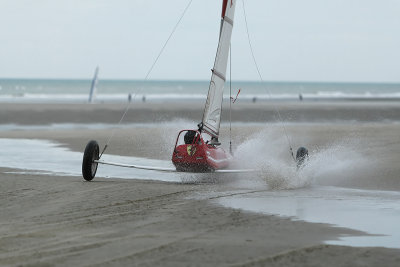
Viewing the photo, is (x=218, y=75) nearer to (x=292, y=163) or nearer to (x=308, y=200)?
(x=292, y=163)

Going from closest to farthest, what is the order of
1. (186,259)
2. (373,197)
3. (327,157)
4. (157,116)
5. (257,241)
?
(186,259)
(257,241)
(373,197)
(327,157)
(157,116)

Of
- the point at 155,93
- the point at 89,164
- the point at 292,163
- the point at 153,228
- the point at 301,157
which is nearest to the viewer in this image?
the point at 153,228

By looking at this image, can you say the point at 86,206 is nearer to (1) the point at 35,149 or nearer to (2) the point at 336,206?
(2) the point at 336,206

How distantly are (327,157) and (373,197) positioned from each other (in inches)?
185

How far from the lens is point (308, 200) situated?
11.5 m

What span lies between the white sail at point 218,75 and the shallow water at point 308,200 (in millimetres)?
1793

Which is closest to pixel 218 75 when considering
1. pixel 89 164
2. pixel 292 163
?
pixel 292 163

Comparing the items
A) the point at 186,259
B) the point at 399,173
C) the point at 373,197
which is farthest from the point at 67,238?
the point at 399,173

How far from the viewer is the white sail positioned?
54.3 ft

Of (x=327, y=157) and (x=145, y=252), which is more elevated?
(x=327, y=157)

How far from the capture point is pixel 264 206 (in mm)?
10672

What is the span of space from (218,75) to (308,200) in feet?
19.3

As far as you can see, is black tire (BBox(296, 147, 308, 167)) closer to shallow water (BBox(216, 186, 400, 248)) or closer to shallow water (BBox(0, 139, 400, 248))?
shallow water (BBox(0, 139, 400, 248))

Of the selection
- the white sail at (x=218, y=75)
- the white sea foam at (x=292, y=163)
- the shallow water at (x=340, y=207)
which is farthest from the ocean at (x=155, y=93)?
the shallow water at (x=340, y=207)
